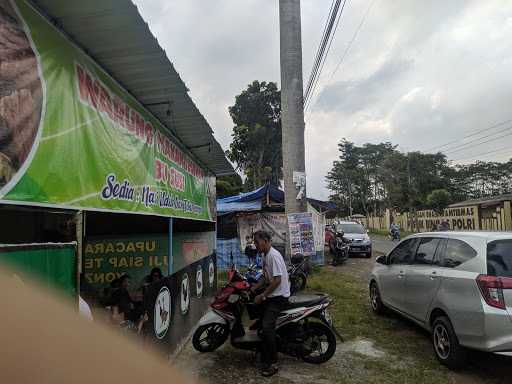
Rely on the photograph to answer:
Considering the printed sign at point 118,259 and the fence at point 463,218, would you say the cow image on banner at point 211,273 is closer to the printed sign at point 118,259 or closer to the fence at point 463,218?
the printed sign at point 118,259

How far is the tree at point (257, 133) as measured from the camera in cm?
3275

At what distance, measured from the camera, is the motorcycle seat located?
475cm

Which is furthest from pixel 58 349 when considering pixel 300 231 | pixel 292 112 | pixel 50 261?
pixel 292 112

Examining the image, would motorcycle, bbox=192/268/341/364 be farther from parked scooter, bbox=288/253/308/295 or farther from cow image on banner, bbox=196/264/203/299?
parked scooter, bbox=288/253/308/295

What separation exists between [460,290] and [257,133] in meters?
28.6

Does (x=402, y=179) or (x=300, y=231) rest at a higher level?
(x=402, y=179)

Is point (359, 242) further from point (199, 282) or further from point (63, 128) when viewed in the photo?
Result: point (63, 128)

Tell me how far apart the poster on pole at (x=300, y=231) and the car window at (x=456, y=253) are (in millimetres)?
5415

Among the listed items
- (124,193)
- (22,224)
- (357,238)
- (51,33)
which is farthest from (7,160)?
(357,238)

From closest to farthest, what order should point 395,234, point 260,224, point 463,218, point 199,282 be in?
point 199,282 < point 260,224 < point 395,234 < point 463,218

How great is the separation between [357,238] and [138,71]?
594 inches

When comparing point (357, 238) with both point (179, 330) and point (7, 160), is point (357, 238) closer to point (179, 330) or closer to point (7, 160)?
point (179, 330)

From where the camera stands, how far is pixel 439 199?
33.2 m

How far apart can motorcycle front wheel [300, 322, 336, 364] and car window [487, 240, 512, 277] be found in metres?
1.91
